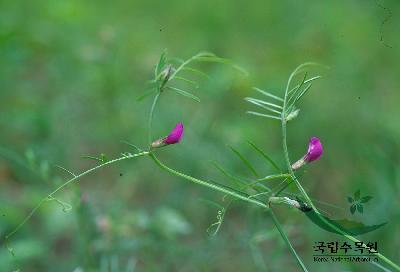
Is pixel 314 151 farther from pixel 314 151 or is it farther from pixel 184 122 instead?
pixel 184 122

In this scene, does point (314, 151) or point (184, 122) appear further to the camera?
point (184, 122)

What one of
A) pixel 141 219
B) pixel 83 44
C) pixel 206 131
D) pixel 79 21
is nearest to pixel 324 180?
pixel 206 131

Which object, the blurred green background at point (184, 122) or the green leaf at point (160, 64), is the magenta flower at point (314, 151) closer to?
the green leaf at point (160, 64)

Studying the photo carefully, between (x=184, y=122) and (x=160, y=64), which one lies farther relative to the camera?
(x=184, y=122)

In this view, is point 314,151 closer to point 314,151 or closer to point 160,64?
point 314,151

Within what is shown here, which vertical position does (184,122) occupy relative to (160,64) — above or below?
below

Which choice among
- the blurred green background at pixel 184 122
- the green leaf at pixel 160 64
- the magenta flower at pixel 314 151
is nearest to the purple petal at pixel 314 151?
the magenta flower at pixel 314 151

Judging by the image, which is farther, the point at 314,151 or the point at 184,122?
the point at 184,122

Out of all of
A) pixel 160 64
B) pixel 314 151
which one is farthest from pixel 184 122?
pixel 314 151
